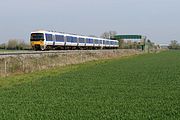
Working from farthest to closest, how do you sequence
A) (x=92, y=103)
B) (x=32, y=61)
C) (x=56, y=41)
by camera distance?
1. (x=56, y=41)
2. (x=32, y=61)
3. (x=92, y=103)

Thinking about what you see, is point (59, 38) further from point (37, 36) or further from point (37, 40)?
point (37, 36)

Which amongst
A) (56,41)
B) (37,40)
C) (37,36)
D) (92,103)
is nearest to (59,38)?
(56,41)

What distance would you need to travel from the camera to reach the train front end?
4609 centimetres

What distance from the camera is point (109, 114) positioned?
11.4 m

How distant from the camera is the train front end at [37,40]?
46.1 m

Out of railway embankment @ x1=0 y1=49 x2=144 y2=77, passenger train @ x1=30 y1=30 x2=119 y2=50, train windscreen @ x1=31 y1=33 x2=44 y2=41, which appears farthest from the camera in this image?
passenger train @ x1=30 y1=30 x2=119 y2=50

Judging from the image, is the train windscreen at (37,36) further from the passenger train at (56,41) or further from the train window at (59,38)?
the train window at (59,38)

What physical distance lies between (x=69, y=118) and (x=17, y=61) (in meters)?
19.7

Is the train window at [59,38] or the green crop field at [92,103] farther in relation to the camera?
the train window at [59,38]

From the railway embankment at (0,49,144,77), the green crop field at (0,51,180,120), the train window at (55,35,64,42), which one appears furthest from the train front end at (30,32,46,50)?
the green crop field at (0,51,180,120)

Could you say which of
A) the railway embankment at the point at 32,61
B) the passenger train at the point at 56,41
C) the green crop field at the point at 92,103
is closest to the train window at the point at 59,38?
the passenger train at the point at 56,41

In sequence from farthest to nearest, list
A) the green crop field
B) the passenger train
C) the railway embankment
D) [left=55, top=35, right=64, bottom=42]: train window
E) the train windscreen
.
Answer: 1. [left=55, top=35, right=64, bottom=42]: train window
2. the passenger train
3. the train windscreen
4. the railway embankment
5. the green crop field

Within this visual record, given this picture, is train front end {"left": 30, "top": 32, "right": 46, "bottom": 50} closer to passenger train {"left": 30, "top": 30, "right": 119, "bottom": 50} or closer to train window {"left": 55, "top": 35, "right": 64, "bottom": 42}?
passenger train {"left": 30, "top": 30, "right": 119, "bottom": 50}

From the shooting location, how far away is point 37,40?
46.7 m
